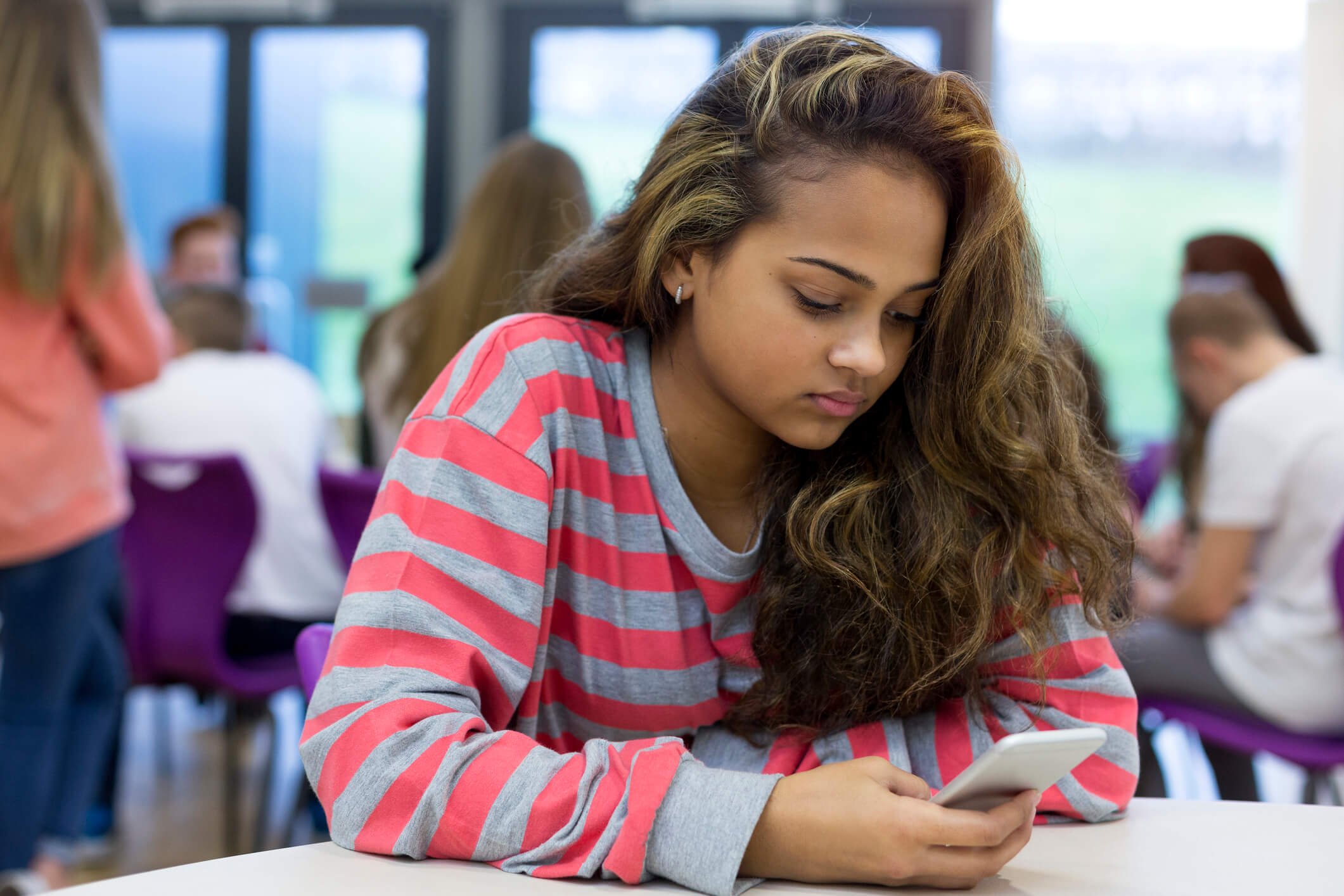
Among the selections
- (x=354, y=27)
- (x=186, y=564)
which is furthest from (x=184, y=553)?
(x=354, y=27)

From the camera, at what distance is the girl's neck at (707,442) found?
1082 mm

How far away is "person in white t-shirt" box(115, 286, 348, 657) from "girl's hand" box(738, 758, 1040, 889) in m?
1.80

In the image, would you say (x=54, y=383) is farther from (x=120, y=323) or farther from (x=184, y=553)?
(x=184, y=553)

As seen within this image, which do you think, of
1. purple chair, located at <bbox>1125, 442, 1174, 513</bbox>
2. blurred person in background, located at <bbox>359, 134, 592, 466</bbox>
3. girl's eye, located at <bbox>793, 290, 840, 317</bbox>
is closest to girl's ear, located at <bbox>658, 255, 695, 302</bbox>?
girl's eye, located at <bbox>793, 290, 840, 317</bbox>

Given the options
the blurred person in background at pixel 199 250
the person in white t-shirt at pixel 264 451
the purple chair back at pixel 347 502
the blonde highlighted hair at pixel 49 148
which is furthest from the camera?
the blurred person in background at pixel 199 250

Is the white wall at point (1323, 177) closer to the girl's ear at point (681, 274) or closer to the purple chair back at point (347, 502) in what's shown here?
the purple chair back at point (347, 502)

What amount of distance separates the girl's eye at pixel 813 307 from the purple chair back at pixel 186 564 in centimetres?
163

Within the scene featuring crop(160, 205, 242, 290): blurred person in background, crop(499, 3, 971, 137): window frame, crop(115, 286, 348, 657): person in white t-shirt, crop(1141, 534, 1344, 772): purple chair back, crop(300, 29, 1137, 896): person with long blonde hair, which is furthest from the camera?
crop(499, 3, 971, 137): window frame

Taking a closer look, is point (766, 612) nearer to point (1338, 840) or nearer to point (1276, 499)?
point (1338, 840)

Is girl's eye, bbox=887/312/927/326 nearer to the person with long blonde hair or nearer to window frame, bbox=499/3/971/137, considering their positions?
the person with long blonde hair

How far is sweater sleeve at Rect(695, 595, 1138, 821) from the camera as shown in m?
1.01

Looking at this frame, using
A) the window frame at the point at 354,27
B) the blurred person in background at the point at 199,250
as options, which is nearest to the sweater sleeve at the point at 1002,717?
the blurred person in background at the point at 199,250

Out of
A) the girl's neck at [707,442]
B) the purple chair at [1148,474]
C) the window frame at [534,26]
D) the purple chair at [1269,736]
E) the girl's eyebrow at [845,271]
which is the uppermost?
the window frame at [534,26]

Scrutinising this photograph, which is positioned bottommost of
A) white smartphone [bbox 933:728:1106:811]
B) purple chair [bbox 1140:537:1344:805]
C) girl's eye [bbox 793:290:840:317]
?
purple chair [bbox 1140:537:1344:805]
